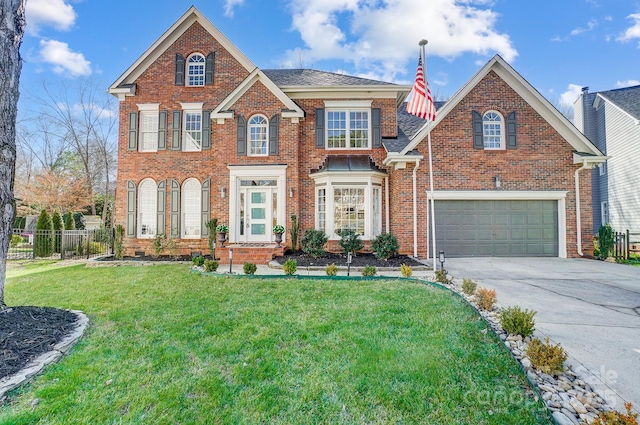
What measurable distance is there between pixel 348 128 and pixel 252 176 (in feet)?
14.6

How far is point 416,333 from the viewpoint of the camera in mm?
4055

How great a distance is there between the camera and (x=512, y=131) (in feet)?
36.2

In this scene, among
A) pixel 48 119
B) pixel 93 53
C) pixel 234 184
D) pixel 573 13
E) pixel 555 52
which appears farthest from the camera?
pixel 48 119

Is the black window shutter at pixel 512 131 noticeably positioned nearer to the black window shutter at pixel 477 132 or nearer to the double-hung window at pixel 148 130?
the black window shutter at pixel 477 132

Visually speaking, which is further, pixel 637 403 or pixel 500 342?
pixel 500 342

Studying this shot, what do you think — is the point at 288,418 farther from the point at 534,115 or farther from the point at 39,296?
the point at 534,115

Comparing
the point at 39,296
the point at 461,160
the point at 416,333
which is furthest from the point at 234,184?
the point at 416,333

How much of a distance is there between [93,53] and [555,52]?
29.2m

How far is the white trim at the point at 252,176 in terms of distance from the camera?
38.6ft

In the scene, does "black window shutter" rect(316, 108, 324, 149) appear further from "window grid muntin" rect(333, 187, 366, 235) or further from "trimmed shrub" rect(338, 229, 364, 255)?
"trimmed shrub" rect(338, 229, 364, 255)

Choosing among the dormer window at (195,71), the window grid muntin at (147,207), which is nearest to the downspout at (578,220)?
the dormer window at (195,71)

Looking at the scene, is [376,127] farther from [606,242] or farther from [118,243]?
[118,243]

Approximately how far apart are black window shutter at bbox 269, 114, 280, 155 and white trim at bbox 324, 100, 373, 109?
2.19 m

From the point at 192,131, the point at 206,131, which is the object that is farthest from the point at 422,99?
the point at 192,131
